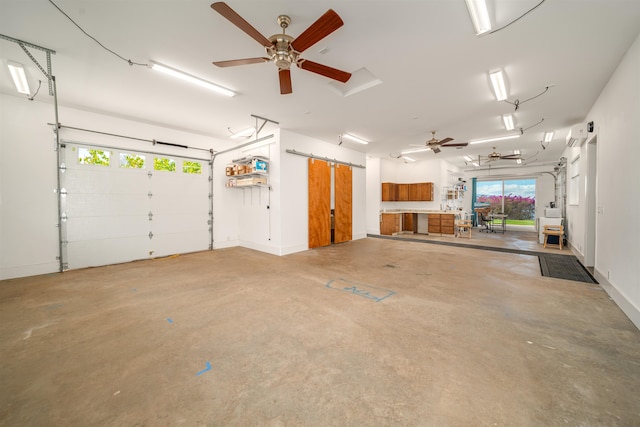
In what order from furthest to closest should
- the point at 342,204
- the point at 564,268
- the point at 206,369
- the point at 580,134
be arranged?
the point at 342,204 → the point at 580,134 → the point at 564,268 → the point at 206,369

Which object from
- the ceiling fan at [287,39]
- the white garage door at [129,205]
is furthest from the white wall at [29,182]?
the ceiling fan at [287,39]

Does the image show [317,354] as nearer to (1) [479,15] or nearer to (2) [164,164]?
(1) [479,15]

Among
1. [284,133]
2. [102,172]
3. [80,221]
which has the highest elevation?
[284,133]

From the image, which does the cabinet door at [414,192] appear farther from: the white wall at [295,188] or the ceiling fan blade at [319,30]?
the ceiling fan blade at [319,30]

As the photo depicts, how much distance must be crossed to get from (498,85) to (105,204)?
825 centimetres

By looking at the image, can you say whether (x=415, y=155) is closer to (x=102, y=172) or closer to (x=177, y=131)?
(x=177, y=131)

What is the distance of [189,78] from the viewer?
3.78 meters

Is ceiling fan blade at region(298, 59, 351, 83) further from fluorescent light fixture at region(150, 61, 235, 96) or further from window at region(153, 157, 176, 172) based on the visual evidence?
window at region(153, 157, 176, 172)

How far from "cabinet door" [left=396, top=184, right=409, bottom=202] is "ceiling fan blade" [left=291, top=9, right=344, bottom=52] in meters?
9.59

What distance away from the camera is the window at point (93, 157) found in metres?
5.14

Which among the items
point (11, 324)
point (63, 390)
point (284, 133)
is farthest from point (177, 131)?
point (63, 390)

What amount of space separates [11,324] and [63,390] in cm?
189

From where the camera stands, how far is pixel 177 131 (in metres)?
6.54

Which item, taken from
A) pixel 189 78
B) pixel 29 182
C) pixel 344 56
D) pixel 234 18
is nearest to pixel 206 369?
pixel 234 18
